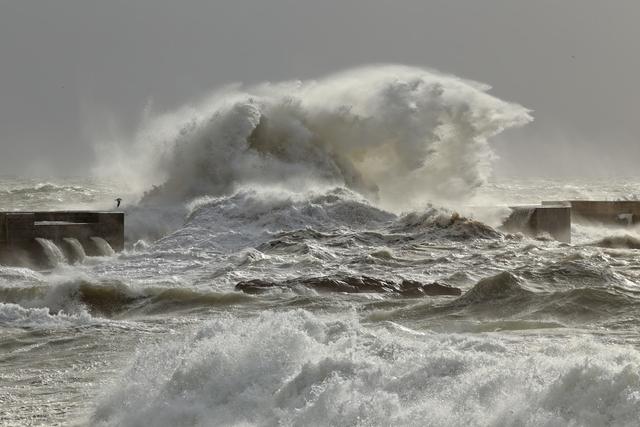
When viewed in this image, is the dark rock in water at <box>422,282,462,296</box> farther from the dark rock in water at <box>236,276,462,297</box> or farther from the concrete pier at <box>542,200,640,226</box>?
the concrete pier at <box>542,200,640,226</box>

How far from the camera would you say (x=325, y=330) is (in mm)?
6879

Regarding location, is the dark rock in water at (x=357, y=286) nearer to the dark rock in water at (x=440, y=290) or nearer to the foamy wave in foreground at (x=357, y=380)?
the dark rock in water at (x=440, y=290)

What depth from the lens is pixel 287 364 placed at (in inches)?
238

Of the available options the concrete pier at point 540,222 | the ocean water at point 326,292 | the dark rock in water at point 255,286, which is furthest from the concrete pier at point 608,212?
the dark rock in water at point 255,286

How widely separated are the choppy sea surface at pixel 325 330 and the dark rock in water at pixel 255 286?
10 cm

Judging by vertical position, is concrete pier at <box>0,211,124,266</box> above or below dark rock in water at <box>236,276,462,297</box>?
above

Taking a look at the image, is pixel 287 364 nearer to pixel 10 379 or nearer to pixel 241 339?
pixel 241 339

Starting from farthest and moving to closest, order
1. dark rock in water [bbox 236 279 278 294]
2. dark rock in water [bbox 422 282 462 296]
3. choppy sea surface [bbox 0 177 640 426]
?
dark rock in water [bbox 236 279 278 294]
dark rock in water [bbox 422 282 462 296]
choppy sea surface [bbox 0 177 640 426]

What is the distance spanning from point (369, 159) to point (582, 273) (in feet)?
42.0

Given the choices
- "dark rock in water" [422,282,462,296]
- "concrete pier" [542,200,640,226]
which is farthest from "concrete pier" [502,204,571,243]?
"dark rock in water" [422,282,462,296]

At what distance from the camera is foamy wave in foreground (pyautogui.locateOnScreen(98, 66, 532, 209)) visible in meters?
22.8

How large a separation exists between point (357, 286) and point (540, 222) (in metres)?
7.91

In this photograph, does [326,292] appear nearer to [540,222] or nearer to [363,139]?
[540,222]

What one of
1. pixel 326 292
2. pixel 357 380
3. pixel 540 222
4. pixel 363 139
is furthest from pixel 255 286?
pixel 363 139
